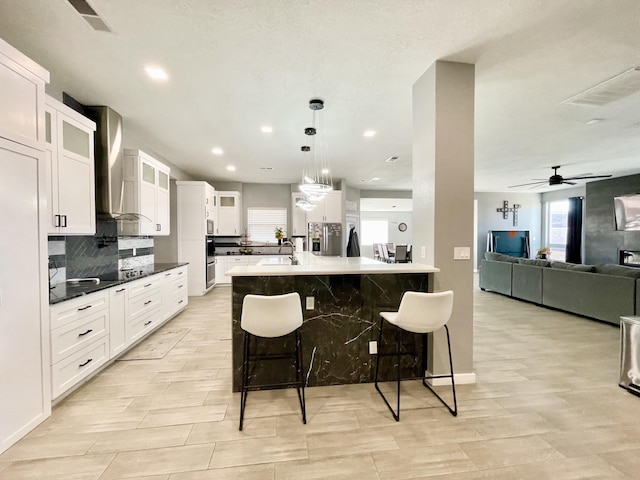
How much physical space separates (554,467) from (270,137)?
4533 mm

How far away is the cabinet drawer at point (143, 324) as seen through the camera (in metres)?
3.31

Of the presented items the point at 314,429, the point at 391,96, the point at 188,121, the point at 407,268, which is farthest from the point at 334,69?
the point at 314,429

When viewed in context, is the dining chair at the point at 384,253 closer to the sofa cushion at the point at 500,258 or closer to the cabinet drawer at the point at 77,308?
the sofa cushion at the point at 500,258

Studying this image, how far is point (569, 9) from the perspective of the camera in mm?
1930

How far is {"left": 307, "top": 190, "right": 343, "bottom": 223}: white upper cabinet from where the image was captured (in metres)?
7.85

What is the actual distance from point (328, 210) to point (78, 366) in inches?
243

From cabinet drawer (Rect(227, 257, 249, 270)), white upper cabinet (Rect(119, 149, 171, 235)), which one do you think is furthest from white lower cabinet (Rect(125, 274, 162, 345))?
cabinet drawer (Rect(227, 257, 249, 270))

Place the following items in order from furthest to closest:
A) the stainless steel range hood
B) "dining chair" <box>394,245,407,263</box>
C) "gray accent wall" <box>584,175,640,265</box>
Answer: "dining chair" <box>394,245,407,263</box> < "gray accent wall" <box>584,175,640,265</box> < the stainless steel range hood

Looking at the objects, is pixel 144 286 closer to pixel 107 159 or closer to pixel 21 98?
pixel 107 159

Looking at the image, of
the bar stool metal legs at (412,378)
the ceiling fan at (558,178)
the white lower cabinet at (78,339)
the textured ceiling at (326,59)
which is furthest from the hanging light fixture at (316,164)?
the ceiling fan at (558,178)

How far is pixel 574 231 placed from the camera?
Answer: 9.11m

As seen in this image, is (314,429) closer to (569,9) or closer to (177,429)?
(177,429)

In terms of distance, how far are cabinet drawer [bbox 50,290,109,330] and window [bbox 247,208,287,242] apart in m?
5.33

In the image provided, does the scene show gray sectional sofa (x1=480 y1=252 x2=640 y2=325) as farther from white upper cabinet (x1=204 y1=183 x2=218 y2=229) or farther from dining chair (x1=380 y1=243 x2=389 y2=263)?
white upper cabinet (x1=204 y1=183 x2=218 y2=229)
